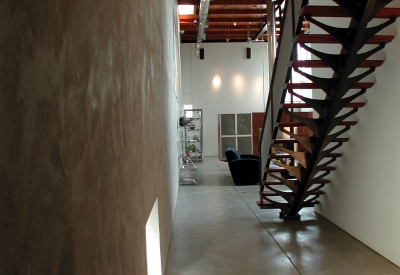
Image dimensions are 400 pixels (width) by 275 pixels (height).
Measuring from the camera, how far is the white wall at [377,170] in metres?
3.89

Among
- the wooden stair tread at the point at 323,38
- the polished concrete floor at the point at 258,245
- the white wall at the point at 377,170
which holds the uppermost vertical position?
the wooden stair tread at the point at 323,38

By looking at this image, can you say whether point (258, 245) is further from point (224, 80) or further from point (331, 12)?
point (224, 80)

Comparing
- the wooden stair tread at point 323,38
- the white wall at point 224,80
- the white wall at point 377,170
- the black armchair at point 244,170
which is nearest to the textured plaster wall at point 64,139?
the wooden stair tread at point 323,38

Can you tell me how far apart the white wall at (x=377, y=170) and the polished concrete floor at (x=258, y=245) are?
24 cm

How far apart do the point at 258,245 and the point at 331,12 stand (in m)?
3.08

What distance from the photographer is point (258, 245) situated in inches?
186

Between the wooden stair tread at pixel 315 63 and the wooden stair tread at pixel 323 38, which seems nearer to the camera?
the wooden stair tread at pixel 323 38

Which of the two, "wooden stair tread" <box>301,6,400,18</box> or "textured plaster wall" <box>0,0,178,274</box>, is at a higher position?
"wooden stair tread" <box>301,6,400,18</box>

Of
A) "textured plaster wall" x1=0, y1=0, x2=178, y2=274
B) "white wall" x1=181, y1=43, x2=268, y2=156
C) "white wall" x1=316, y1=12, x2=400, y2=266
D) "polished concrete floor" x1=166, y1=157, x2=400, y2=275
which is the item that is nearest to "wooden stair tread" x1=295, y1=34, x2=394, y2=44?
"white wall" x1=316, y1=12, x2=400, y2=266

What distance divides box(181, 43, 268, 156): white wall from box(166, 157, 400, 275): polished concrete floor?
9.80 metres

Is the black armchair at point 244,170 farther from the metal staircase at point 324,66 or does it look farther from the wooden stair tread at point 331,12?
the wooden stair tread at point 331,12

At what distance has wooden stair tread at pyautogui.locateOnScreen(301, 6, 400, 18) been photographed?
10.8 ft

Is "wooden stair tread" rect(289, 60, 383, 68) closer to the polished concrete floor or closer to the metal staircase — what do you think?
the metal staircase

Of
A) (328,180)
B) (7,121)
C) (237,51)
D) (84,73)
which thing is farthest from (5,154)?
(237,51)
